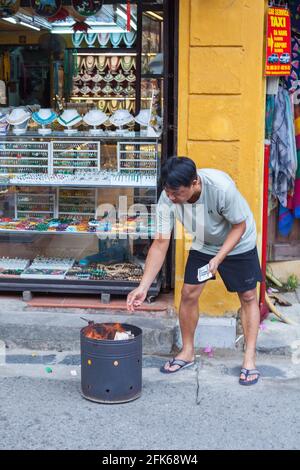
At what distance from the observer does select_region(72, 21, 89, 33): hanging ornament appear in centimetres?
656

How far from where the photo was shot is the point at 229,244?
471 cm

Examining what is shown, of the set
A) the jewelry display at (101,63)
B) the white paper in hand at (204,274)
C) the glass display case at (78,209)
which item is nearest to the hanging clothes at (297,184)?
the glass display case at (78,209)

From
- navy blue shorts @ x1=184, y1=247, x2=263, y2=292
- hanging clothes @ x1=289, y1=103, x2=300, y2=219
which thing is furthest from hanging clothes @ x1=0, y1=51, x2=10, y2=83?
navy blue shorts @ x1=184, y1=247, x2=263, y2=292

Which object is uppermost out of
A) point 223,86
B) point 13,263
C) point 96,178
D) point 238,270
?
point 223,86

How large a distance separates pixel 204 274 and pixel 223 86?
63.3 inches

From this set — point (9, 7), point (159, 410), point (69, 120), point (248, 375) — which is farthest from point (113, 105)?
point (159, 410)

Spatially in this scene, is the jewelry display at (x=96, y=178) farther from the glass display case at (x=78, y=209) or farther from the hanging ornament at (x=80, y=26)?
the hanging ornament at (x=80, y=26)

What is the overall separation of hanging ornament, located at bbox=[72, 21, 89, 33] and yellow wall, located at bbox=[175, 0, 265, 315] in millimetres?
1412

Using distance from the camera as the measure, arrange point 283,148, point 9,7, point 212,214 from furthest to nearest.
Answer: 1. point 283,148
2. point 9,7
3. point 212,214

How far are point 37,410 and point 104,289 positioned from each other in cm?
161

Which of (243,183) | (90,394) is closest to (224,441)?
(90,394)

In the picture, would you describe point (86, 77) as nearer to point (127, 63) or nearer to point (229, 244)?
point (127, 63)

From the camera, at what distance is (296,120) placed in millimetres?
6883

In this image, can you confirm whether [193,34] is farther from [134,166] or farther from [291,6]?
[291,6]
